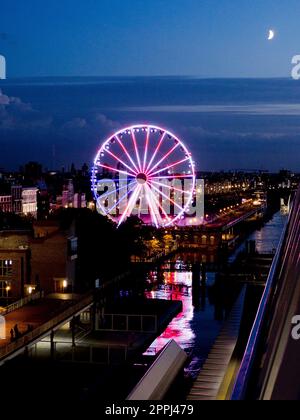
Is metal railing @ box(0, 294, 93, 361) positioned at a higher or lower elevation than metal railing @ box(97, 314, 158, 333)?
higher

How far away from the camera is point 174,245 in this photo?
29.6 m

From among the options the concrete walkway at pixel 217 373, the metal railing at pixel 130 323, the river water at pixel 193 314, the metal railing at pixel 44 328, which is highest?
the concrete walkway at pixel 217 373

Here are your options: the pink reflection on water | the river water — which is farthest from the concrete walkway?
the pink reflection on water

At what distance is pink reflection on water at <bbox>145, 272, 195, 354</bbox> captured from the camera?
12.3 meters

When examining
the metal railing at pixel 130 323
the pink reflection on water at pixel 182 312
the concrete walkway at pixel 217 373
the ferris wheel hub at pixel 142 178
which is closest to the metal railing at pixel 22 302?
the metal railing at pixel 130 323

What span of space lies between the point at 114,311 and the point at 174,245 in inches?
602

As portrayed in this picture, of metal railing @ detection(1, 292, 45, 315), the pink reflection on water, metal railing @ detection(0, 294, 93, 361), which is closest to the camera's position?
metal railing @ detection(0, 294, 93, 361)

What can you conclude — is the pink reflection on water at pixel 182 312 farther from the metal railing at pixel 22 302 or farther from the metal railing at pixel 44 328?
the metal railing at pixel 22 302

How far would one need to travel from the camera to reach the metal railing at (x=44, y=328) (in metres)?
8.30

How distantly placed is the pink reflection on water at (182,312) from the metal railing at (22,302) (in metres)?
2.18

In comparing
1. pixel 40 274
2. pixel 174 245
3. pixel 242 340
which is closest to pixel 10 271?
pixel 40 274

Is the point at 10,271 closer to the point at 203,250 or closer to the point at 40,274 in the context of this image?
the point at 40,274

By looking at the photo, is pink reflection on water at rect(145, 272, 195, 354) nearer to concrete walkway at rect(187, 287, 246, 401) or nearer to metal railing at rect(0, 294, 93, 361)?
metal railing at rect(0, 294, 93, 361)

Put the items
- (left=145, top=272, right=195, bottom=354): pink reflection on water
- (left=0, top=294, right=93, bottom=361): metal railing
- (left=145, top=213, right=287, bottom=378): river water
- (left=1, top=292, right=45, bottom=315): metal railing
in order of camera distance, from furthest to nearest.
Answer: (left=145, top=272, right=195, bottom=354): pink reflection on water → (left=145, top=213, right=287, bottom=378): river water → (left=1, top=292, right=45, bottom=315): metal railing → (left=0, top=294, right=93, bottom=361): metal railing
